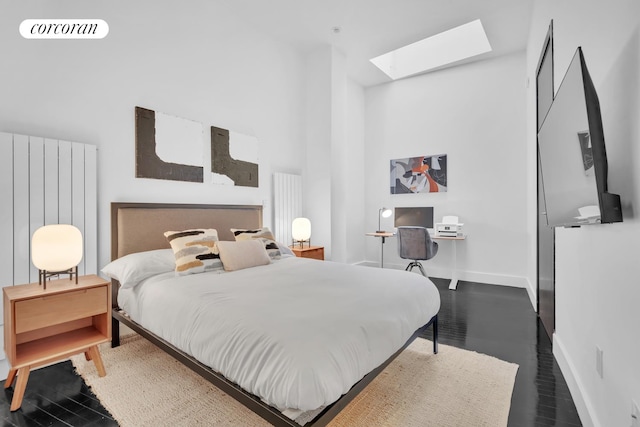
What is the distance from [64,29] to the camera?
2525 millimetres

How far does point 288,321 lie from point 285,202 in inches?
120

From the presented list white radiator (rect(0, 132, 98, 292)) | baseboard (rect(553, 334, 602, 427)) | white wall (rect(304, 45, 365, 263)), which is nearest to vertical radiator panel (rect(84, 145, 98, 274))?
white radiator (rect(0, 132, 98, 292))

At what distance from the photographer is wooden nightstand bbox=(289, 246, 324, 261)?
4.13m

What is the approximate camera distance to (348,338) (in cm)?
149

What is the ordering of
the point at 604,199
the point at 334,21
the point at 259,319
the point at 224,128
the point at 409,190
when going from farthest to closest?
the point at 409,190, the point at 334,21, the point at 224,128, the point at 259,319, the point at 604,199

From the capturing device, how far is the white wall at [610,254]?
117cm

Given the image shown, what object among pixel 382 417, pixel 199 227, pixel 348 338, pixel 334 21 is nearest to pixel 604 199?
pixel 348 338

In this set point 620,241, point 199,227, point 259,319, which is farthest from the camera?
point 199,227

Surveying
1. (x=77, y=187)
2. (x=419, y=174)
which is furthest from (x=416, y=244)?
(x=77, y=187)

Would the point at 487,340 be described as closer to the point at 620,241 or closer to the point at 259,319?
the point at 620,241

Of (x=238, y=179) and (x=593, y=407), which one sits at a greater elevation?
(x=238, y=179)

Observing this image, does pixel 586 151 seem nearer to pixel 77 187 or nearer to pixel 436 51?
pixel 77 187

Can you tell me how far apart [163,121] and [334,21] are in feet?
8.20

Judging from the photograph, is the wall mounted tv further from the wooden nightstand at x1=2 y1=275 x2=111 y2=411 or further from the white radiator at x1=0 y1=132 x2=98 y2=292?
the white radiator at x1=0 y1=132 x2=98 y2=292
